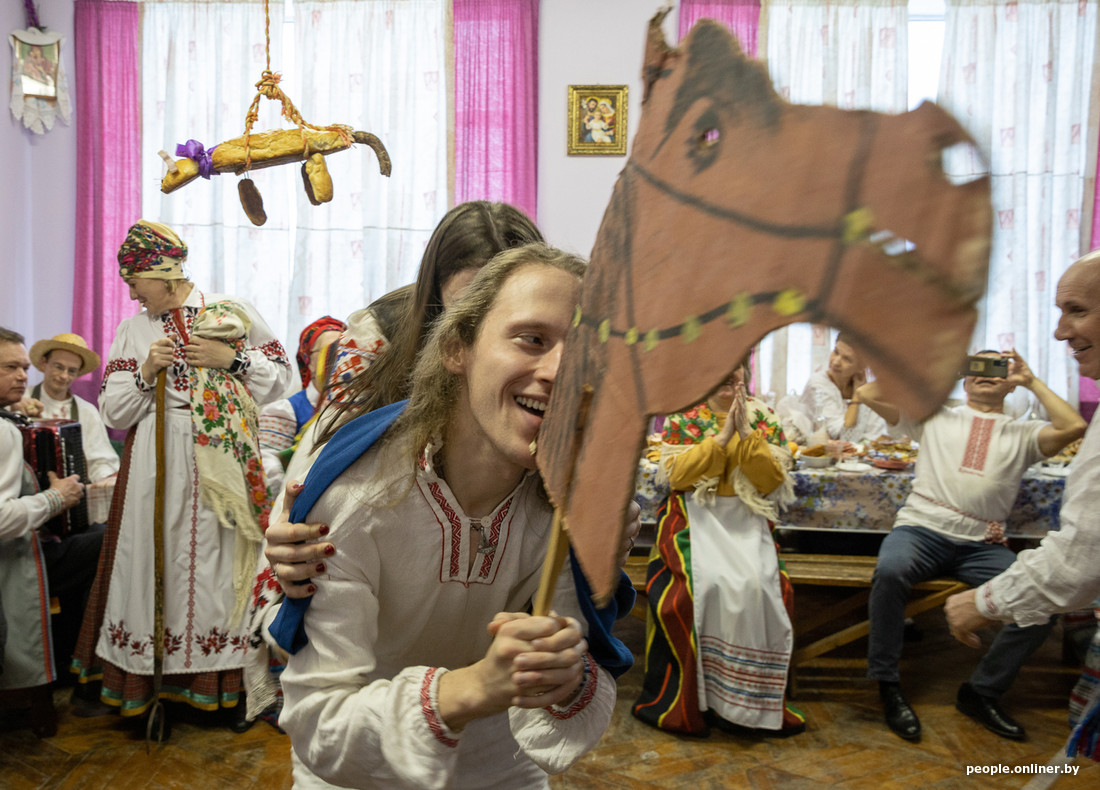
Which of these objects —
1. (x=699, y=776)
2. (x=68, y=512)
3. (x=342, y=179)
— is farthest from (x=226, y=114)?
(x=699, y=776)

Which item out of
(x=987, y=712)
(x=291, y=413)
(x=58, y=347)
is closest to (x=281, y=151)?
(x=291, y=413)

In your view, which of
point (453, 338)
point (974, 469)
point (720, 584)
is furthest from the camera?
point (974, 469)

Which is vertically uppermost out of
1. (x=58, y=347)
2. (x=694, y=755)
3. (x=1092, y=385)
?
(x=58, y=347)

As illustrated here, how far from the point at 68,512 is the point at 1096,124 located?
6445 millimetres

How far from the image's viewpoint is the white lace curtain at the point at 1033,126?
5277 mm

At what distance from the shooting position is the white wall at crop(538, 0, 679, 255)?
18.3 ft

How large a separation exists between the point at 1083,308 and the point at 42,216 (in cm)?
642

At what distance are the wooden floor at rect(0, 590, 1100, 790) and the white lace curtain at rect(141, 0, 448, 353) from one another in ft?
10.7

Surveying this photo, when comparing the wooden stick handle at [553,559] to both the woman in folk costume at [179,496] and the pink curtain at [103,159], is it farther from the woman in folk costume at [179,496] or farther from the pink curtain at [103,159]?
the pink curtain at [103,159]

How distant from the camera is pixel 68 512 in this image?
3.20 metres

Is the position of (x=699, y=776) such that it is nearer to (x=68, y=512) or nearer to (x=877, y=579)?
(x=877, y=579)

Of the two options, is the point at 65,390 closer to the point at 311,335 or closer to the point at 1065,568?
Result: the point at 311,335

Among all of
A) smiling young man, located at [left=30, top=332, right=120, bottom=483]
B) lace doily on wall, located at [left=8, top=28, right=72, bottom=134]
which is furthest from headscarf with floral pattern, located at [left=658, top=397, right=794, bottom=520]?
lace doily on wall, located at [left=8, top=28, right=72, bottom=134]

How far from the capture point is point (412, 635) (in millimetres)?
1012
